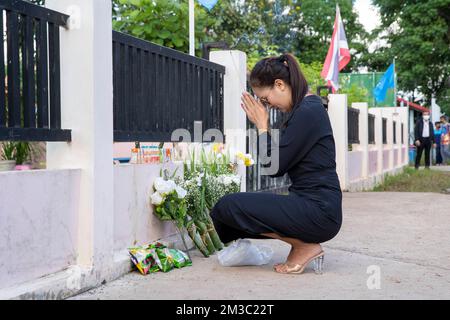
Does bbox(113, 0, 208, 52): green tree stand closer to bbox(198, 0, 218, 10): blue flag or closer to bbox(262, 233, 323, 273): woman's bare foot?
bbox(198, 0, 218, 10): blue flag

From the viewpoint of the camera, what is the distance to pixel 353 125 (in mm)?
12938

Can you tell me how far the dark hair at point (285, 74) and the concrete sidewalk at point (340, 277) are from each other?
118 centimetres

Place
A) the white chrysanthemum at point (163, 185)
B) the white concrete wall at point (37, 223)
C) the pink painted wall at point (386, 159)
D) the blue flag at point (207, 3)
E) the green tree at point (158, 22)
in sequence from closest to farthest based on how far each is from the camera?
the white concrete wall at point (37, 223)
the white chrysanthemum at point (163, 185)
the blue flag at point (207, 3)
the green tree at point (158, 22)
the pink painted wall at point (386, 159)

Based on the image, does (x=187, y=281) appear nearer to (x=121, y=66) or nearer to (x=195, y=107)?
(x=121, y=66)

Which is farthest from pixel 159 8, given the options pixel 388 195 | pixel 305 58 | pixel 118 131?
pixel 305 58

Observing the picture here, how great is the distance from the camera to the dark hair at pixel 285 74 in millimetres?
4309

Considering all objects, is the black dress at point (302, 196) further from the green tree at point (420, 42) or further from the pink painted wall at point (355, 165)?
the green tree at point (420, 42)

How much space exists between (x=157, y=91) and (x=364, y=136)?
939 centimetres

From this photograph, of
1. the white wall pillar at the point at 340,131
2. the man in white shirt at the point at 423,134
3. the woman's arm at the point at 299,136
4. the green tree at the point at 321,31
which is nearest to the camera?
the woman's arm at the point at 299,136

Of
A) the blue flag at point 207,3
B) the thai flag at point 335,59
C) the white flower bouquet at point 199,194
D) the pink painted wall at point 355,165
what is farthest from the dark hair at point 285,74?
the thai flag at point 335,59

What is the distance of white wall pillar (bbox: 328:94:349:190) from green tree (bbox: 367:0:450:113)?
1955 cm

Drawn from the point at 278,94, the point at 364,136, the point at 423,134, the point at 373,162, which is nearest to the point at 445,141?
the point at 423,134

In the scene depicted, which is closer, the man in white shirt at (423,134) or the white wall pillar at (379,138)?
the white wall pillar at (379,138)

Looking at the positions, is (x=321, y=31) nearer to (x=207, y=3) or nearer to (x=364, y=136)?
(x=364, y=136)
